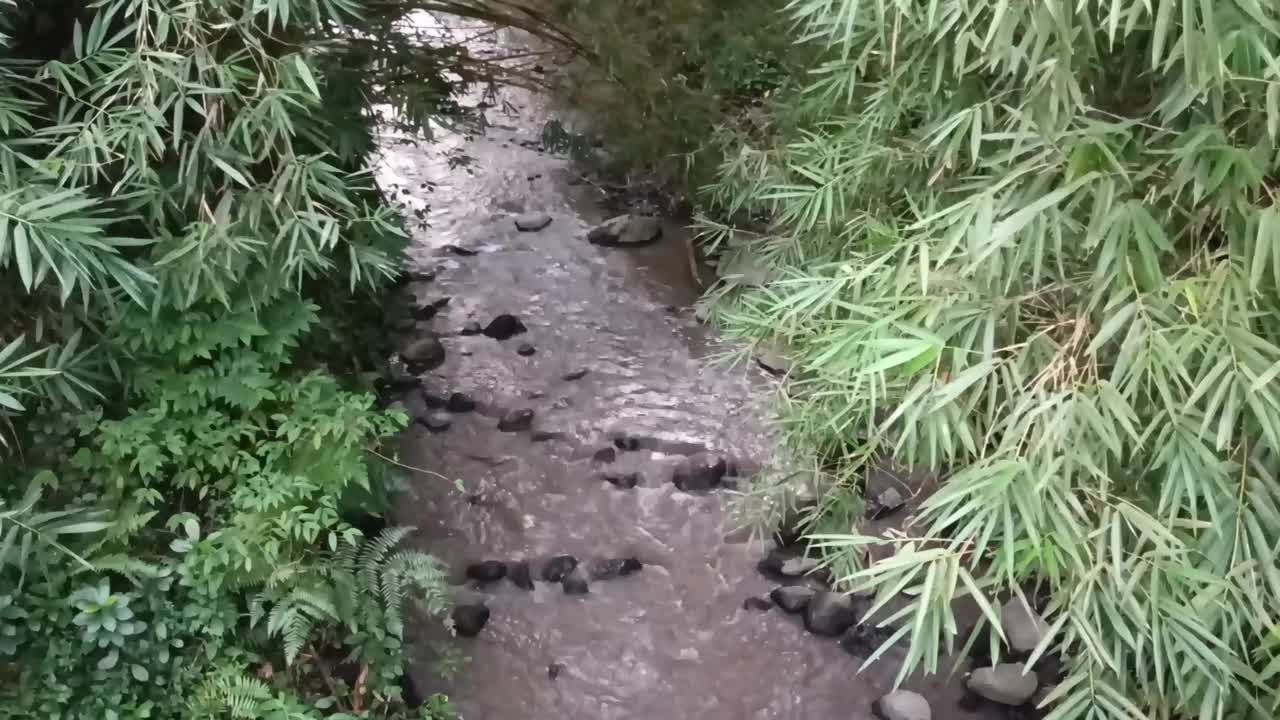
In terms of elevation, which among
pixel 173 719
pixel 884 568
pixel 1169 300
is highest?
pixel 1169 300

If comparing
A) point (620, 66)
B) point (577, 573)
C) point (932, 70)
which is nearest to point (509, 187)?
point (620, 66)

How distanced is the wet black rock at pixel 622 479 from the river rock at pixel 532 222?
7.79 ft

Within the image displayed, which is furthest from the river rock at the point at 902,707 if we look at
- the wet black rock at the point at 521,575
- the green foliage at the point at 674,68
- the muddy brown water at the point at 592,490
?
the green foliage at the point at 674,68

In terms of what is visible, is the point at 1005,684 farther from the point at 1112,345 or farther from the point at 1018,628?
the point at 1112,345

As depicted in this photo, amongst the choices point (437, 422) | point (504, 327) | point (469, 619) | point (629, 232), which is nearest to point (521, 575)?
point (469, 619)

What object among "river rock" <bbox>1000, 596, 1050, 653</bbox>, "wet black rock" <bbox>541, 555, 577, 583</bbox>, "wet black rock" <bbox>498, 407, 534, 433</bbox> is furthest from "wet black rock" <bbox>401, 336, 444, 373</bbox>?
"river rock" <bbox>1000, 596, 1050, 653</bbox>

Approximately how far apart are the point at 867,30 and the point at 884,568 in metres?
1.40

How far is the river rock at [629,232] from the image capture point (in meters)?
5.50

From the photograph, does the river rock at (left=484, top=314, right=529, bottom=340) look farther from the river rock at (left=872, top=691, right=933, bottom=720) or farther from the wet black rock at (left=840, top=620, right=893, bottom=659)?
the river rock at (left=872, top=691, right=933, bottom=720)

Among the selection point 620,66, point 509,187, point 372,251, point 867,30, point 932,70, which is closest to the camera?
point 932,70

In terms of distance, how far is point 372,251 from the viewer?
2.61 meters

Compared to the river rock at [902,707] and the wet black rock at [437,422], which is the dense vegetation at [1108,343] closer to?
the river rock at [902,707]

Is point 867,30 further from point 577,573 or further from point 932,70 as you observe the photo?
point 577,573

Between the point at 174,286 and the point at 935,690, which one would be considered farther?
the point at 935,690
